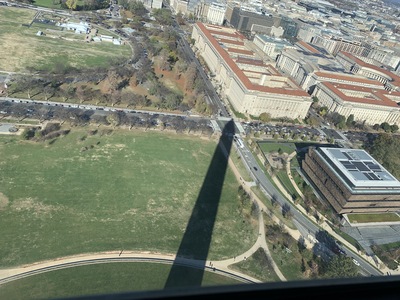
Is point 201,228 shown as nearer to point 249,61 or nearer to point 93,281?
point 93,281

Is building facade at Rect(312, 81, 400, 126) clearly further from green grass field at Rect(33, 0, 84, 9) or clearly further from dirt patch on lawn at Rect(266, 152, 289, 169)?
green grass field at Rect(33, 0, 84, 9)

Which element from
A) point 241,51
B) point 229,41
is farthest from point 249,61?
point 229,41

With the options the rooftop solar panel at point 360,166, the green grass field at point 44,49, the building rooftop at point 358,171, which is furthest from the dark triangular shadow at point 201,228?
the green grass field at point 44,49

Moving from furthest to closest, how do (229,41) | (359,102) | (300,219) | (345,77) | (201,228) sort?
(229,41) < (345,77) < (359,102) < (300,219) < (201,228)

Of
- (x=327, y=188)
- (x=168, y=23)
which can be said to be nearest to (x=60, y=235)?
(x=327, y=188)

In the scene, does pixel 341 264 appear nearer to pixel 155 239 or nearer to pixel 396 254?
pixel 396 254

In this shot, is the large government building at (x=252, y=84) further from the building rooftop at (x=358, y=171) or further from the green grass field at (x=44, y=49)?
the green grass field at (x=44, y=49)
